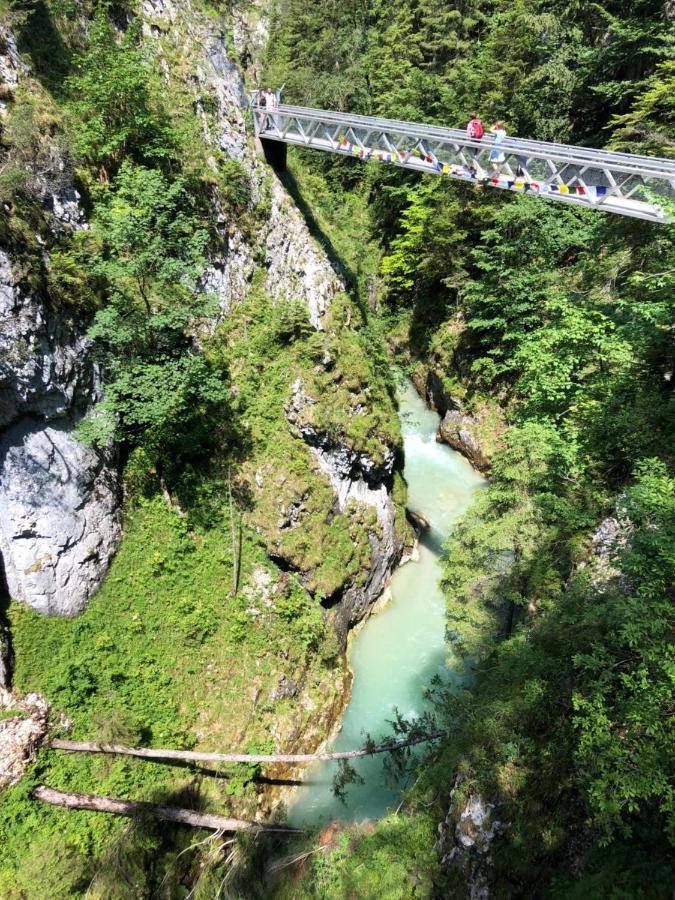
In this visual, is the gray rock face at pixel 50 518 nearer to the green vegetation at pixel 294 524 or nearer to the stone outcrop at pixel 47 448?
the stone outcrop at pixel 47 448

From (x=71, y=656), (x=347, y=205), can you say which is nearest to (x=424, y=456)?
(x=71, y=656)

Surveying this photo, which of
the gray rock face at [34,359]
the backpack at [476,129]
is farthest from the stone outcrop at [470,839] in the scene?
the backpack at [476,129]

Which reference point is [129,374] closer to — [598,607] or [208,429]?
[208,429]

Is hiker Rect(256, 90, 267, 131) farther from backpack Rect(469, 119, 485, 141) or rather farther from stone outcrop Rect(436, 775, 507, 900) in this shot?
stone outcrop Rect(436, 775, 507, 900)

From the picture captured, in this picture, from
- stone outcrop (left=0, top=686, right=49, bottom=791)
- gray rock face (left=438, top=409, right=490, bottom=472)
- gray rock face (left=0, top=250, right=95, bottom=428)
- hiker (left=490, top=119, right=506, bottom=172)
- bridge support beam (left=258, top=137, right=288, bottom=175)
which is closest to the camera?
stone outcrop (left=0, top=686, right=49, bottom=791)

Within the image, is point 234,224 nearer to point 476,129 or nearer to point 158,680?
point 476,129

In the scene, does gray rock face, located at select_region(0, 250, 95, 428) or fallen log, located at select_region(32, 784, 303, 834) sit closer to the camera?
fallen log, located at select_region(32, 784, 303, 834)

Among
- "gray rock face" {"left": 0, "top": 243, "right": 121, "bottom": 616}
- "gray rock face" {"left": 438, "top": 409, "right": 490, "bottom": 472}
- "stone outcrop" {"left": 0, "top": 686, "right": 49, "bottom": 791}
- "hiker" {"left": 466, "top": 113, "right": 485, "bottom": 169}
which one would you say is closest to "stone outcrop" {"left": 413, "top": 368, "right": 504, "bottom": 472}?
"gray rock face" {"left": 438, "top": 409, "right": 490, "bottom": 472}
